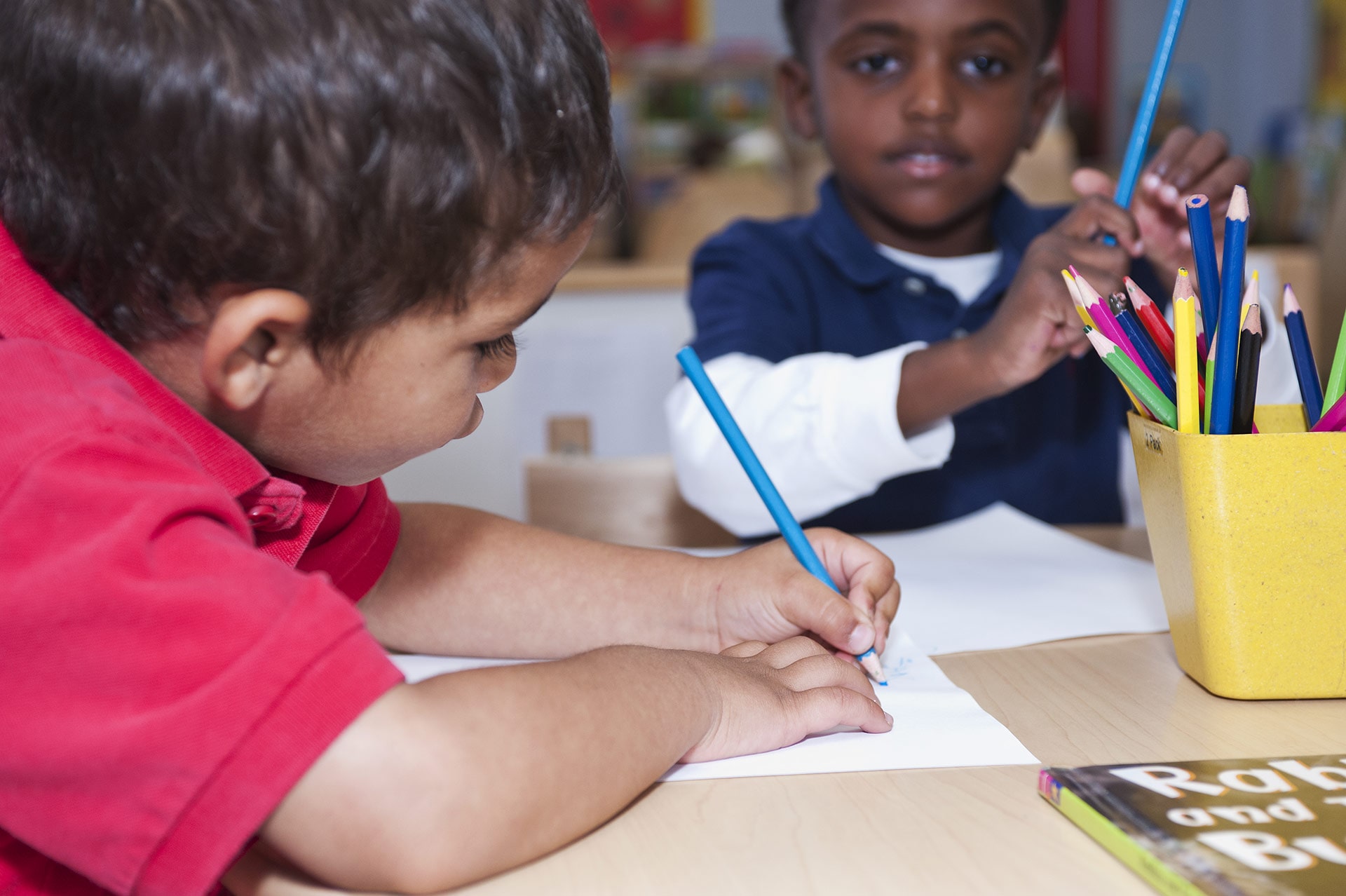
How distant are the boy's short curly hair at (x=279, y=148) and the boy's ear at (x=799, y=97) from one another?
2.39 ft

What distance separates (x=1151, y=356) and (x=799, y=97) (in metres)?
0.71

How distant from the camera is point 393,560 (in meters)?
0.62

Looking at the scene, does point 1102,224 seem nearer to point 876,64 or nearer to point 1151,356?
point 1151,356

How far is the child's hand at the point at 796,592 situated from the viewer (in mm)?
551

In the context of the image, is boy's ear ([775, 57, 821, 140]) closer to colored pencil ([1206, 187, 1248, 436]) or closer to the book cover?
colored pencil ([1206, 187, 1248, 436])

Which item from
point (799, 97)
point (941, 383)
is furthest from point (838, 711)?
point (799, 97)

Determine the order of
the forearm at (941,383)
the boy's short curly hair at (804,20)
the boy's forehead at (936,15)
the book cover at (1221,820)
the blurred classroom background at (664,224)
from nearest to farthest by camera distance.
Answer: the book cover at (1221,820), the forearm at (941,383), the boy's forehead at (936,15), the boy's short curly hair at (804,20), the blurred classroom background at (664,224)

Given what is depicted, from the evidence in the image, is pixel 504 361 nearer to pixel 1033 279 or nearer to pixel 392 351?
pixel 392 351

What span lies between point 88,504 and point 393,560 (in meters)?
0.30

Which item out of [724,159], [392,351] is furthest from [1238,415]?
[724,159]

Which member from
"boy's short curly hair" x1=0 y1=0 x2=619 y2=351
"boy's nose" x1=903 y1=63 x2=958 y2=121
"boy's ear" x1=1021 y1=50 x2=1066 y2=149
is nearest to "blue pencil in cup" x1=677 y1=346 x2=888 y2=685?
"boy's short curly hair" x1=0 y1=0 x2=619 y2=351

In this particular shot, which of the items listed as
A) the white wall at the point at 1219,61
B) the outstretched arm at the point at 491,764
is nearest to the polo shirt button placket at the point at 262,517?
the outstretched arm at the point at 491,764

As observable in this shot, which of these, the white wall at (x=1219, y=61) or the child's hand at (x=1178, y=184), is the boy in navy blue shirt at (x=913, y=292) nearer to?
the child's hand at (x=1178, y=184)

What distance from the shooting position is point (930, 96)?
3.12 ft
